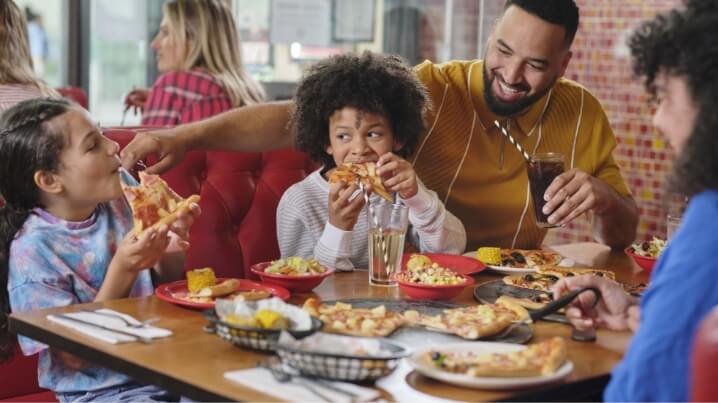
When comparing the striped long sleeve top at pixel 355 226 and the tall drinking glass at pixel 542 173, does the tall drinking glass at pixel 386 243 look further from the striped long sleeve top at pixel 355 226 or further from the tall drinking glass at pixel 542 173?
the tall drinking glass at pixel 542 173

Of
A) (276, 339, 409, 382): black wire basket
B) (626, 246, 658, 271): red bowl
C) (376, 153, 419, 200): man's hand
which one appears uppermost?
(376, 153, 419, 200): man's hand

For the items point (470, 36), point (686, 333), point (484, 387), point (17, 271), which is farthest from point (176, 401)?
point (470, 36)

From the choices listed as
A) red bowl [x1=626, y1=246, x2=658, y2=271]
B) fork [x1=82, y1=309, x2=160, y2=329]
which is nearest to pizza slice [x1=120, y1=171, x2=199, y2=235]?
fork [x1=82, y1=309, x2=160, y2=329]

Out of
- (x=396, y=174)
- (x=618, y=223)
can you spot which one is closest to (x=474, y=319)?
(x=396, y=174)

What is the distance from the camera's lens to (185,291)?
230cm

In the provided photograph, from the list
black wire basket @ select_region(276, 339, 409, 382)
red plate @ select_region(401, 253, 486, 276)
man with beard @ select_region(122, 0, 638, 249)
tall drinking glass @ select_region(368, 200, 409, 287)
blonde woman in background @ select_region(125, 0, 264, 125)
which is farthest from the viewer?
blonde woman in background @ select_region(125, 0, 264, 125)

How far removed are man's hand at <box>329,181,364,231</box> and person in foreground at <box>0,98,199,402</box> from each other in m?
0.40

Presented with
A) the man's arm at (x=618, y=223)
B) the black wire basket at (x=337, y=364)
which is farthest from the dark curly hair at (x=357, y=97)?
the black wire basket at (x=337, y=364)

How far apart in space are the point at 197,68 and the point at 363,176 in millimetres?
2348

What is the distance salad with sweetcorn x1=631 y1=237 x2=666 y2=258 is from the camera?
2.87 meters

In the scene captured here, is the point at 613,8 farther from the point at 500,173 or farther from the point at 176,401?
the point at 176,401

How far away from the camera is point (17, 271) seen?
7.77 feet

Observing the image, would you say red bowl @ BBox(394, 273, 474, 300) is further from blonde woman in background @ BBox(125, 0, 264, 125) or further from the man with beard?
blonde woman in background @ BBox(125, 0, 264, 125)

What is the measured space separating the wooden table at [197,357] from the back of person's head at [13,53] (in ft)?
7.34
